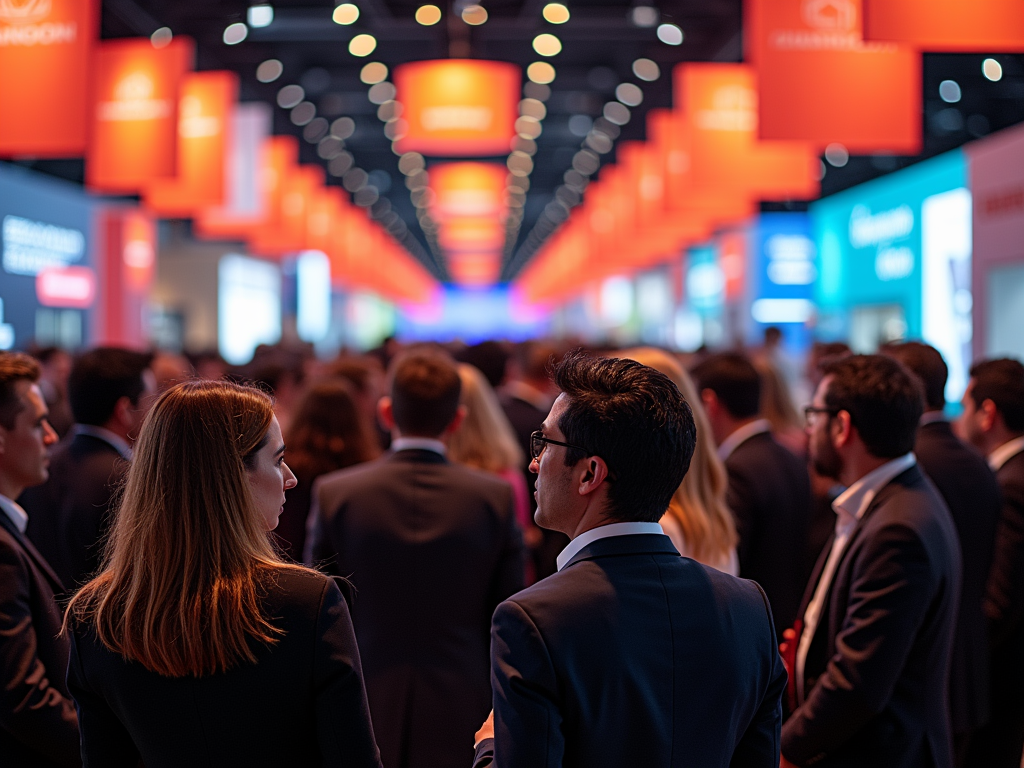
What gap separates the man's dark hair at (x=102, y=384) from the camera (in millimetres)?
3377

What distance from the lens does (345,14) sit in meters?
12.9

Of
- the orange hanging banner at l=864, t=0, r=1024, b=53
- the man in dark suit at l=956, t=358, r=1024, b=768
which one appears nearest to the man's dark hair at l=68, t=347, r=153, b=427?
the man in dark suit at l=956, t=358, r=1024, b=768

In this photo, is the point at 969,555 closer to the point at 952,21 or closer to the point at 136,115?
the point at 952,21

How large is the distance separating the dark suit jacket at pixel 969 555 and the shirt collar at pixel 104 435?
259 centimetres

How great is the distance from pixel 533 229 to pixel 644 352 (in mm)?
41461

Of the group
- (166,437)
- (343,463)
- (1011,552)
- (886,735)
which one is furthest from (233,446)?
(1011,552)

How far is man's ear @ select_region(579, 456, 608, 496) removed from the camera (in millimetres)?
1658

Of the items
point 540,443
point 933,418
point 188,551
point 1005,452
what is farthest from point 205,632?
point 1005,452

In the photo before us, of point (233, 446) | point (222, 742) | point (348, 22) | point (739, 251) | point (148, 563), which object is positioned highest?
point (348, 22)

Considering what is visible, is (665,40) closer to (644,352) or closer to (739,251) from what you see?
(739,251)

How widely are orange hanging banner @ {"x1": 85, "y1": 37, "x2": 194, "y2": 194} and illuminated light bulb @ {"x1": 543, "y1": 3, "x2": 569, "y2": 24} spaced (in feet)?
18.0

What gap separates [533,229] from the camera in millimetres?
44406

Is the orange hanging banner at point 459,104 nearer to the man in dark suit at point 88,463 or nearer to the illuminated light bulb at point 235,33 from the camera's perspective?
the illuminated light bulb at point 235,33

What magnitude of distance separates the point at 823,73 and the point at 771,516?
12.1 ft
